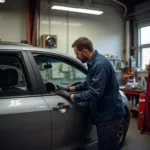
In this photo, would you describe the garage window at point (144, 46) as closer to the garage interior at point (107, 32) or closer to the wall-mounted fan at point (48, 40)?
the garage interior at point (107, 32)

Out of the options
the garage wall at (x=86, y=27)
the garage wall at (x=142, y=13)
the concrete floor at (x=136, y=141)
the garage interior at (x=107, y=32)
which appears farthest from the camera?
the garage wall at (x=142, y=13)

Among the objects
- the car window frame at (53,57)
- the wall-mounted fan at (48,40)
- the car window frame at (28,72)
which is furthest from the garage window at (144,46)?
the car window frame at (28,72)

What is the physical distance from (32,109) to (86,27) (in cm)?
515

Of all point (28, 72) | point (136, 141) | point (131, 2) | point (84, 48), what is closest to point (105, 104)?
point (84, 48)

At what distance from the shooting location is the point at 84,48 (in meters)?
2.28

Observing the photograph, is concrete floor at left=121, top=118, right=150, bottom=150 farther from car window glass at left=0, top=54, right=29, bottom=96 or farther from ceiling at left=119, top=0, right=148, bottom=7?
ceiling at left=119, top=0, right=148, bottom=7

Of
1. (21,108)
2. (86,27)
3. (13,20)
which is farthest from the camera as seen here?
(86,27)

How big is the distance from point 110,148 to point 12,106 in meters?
1.01

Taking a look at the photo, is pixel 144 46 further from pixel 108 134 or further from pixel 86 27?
pixel 108 134

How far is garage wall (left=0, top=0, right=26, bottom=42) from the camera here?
5.76 m

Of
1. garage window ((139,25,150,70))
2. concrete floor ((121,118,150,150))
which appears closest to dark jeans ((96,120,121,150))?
concrete floor ((121,118,150,150))

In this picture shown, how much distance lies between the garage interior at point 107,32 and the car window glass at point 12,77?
8.88 feet

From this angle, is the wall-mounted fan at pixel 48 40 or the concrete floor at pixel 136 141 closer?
the concrete floor at pixel 136 141

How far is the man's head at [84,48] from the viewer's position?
2.26m
